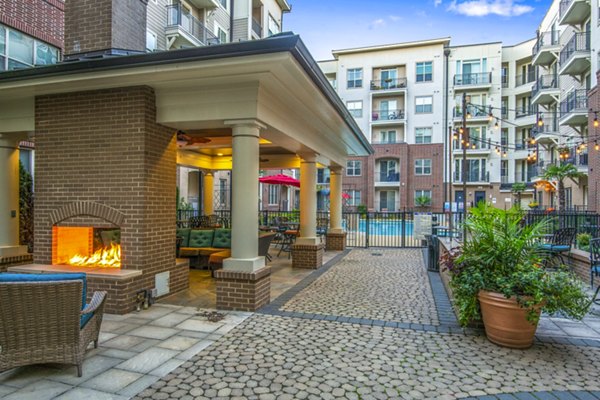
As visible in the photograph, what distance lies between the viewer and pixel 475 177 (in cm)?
3359

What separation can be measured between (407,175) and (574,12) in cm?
1662

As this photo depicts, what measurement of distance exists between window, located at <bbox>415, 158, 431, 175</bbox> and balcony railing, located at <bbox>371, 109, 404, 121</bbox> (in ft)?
14.3

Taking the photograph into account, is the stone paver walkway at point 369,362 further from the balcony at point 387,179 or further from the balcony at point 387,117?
the balcony at point 387,117

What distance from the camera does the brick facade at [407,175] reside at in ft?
107

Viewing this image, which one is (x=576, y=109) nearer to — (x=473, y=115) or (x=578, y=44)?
(x=578, y=44)

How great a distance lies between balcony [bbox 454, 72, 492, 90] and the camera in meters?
32.4

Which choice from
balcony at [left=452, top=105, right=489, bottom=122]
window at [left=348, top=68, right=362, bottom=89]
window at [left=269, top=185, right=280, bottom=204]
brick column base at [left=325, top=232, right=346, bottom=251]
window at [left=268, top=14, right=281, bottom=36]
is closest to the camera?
brick column base at [left=325, top=232, right=346, bottom=251]

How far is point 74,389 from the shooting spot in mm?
3088

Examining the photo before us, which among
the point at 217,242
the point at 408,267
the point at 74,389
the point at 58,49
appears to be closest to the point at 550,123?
the point at 408,267

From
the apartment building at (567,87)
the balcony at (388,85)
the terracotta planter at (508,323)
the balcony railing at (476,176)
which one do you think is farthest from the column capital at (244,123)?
the balcony railing at (476,176)

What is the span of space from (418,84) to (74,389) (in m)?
34.7

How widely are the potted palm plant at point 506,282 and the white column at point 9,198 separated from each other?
7593 mm

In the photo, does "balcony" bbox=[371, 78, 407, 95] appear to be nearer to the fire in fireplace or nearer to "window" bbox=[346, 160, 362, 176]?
"window" bbox=[346, 160, 362, 176]

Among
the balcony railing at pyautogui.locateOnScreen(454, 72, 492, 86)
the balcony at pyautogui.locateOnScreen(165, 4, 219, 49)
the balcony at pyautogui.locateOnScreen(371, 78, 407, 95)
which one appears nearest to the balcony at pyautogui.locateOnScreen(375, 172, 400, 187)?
the balcony at pyautogui.locateOnScreen(371, 78, 407, 95)
